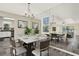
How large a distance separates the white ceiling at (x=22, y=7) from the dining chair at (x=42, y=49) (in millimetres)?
602

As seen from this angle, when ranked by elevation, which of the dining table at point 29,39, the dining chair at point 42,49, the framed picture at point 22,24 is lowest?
the dining chair at point 42,49

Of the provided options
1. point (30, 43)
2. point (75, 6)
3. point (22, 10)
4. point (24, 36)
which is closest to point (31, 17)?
point (22, 10)

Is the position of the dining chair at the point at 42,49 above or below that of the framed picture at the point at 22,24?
below

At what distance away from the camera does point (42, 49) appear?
6.02 feet

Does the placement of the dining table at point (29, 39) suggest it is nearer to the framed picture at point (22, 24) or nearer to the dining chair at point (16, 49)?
the dining chair at point (16, 49)

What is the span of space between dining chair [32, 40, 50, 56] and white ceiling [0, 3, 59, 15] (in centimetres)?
60

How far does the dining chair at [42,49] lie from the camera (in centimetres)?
182

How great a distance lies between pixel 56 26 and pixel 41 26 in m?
Answer: 0.29

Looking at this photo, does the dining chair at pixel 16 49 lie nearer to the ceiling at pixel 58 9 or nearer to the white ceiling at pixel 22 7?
the white ceiling at pixel 22 7

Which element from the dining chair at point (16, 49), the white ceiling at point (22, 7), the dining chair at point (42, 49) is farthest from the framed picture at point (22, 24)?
the dining chair at point (42, 49)

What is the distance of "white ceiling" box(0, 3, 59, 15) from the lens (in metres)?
1.72

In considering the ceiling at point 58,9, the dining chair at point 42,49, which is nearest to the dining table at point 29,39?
the dining chair at point 42,49

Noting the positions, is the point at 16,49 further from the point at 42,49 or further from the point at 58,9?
the point at 58,9

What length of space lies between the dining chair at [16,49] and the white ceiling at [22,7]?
0.55m
